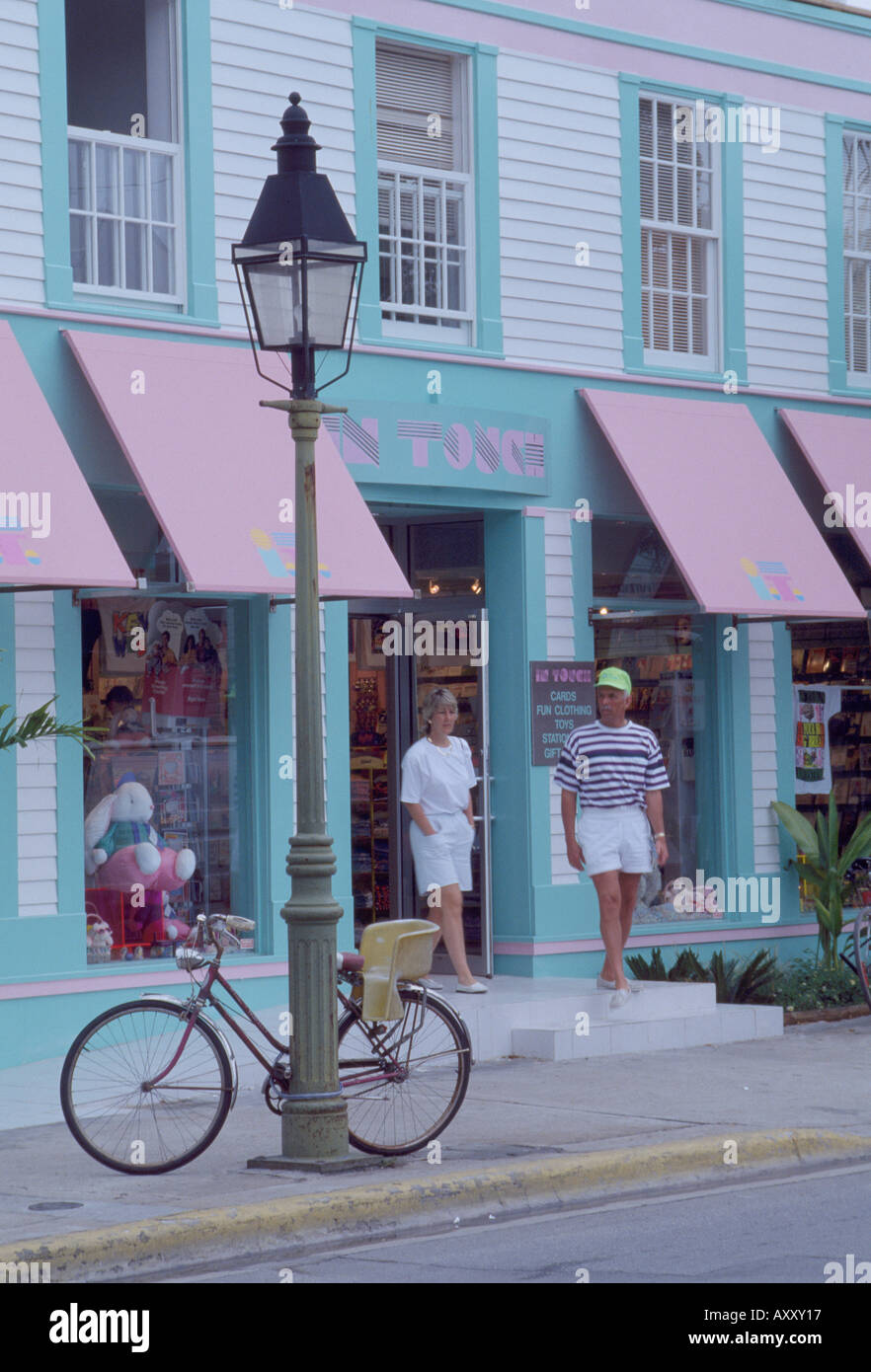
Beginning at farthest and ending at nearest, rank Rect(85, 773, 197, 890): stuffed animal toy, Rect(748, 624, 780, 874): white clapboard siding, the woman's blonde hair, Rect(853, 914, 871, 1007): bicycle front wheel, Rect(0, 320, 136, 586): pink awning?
Rect(748, 624, 780, 874): white clapboard siding < Rect(853, 914, 871, 1007): bicycle front wheel < the woman's blonde hair < Rect(85, 773, 197, 890): stuffed animal toy < Rect(0, 320, 136, 586): pink awning

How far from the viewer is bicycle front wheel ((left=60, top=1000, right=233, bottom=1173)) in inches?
335

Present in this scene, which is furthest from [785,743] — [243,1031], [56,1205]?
[56,1205]

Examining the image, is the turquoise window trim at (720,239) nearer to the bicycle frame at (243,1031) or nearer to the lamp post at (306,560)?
the lamp post at (306,560)

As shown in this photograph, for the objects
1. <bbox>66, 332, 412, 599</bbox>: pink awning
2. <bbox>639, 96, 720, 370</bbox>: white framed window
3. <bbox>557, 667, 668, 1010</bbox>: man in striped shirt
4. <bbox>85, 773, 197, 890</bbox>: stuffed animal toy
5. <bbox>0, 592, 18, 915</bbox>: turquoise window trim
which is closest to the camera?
<bbox>0, 592, 18, 915</bbox>: turquoise window trim

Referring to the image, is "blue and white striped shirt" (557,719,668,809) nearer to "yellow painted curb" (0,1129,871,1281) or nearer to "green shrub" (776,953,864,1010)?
"green shrub" (776,953,864,1010)

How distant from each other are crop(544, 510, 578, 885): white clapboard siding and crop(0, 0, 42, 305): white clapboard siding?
4053 millimetres

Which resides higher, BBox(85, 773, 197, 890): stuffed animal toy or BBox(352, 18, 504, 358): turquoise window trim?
BBox(352, 18, 504, 358): turquoise window trim

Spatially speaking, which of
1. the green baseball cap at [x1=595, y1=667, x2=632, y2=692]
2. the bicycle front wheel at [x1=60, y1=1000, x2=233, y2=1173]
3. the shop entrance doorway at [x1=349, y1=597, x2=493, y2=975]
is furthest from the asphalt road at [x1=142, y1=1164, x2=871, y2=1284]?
the shop entrance doorway at [x1=349, y1=597, x2=493, y2=975]

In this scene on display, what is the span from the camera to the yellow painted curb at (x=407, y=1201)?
7.32m

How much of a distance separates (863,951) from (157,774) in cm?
546

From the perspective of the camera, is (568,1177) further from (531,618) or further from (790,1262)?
(531,618)

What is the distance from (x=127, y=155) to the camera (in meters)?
12.6

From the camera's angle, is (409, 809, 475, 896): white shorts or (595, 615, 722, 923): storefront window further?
(595, 615, 722, 923): storefront window

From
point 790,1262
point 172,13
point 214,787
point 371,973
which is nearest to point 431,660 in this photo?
point 214,787
